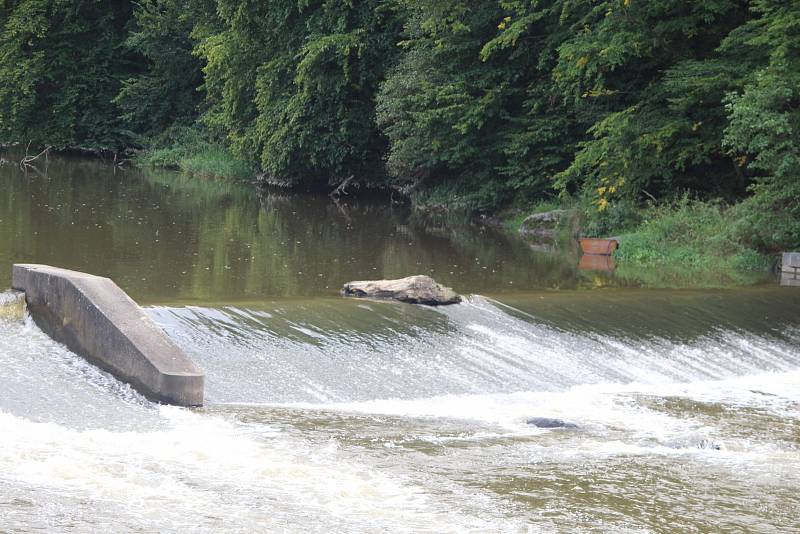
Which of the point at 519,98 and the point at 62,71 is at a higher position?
the point at 62,71

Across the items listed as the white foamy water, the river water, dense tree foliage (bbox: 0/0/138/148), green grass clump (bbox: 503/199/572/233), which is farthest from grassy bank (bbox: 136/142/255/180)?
the white foamy water

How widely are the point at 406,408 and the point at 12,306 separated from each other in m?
4.89

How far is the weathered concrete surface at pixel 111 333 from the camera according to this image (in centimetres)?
1156

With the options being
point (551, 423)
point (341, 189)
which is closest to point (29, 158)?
point (341, 189)

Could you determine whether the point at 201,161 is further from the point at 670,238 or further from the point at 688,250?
the point at 688,250

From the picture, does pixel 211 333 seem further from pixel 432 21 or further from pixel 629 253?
pixel 432 21

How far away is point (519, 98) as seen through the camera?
31.4 meters

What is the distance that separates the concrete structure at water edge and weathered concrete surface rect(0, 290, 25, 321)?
13443mm

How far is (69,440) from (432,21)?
21.7 metres

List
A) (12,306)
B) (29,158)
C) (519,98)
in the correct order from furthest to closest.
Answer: (29,158) < (519,98) < (12,306)

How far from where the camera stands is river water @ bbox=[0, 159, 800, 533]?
29.4 ft

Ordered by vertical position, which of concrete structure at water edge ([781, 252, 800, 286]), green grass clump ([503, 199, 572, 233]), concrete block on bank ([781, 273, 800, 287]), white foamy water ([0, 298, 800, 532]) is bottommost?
white foamy water ([0, 298, 800, 532])

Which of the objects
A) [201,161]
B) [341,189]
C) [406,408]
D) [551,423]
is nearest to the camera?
[551,423]

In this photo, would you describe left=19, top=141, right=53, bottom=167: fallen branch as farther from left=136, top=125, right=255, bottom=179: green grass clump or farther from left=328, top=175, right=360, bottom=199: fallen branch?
left=328, top=175, right=360, bottom=199: fallen branch
